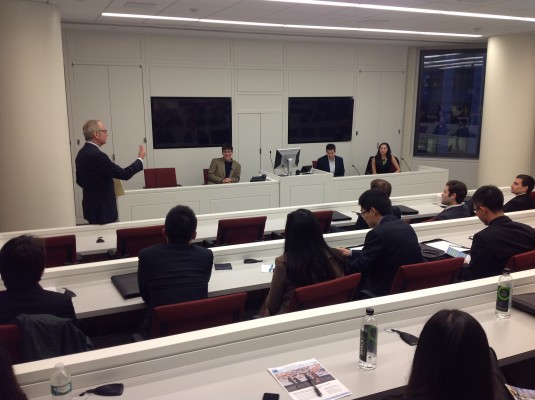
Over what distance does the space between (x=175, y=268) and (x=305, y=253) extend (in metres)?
0.78

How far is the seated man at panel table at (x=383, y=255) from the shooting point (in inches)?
133

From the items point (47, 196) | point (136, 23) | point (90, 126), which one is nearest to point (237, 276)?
point (90, 126)

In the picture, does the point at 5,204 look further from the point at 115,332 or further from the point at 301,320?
the point at 301,320

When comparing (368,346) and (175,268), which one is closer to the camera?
(368,346)

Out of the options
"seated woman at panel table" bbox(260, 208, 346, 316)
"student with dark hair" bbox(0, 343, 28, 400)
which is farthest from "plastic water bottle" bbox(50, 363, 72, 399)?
"seated woman at panel table" bbox(260, 208, 346, 316)

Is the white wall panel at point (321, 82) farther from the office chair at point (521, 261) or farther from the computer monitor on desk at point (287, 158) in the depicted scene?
the office chair at point (521, 261)

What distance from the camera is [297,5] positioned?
5738mm

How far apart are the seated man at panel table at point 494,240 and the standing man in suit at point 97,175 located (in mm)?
3099

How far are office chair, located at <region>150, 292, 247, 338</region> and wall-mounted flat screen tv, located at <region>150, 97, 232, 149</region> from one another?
652 cm

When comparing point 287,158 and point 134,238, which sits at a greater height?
point 287,158

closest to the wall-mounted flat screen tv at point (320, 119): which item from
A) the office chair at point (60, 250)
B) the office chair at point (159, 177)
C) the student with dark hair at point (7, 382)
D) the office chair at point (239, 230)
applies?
the office chair at point (159, 177)

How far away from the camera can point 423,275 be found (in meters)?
3.18

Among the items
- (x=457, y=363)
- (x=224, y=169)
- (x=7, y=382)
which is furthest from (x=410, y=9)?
(x=7, y=382)

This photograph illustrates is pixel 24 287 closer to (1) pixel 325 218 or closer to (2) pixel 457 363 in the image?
(2) pixel 457 363
